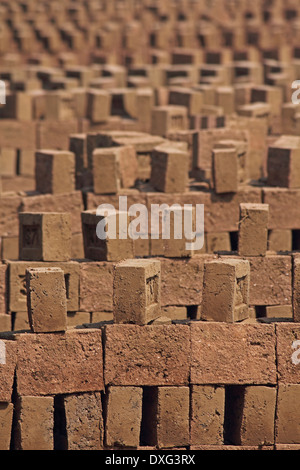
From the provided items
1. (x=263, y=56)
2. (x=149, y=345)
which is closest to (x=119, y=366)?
(x=149, y=345)

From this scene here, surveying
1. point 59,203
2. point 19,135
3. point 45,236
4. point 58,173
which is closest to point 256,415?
point 45,236

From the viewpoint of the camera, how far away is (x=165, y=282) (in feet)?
50.3

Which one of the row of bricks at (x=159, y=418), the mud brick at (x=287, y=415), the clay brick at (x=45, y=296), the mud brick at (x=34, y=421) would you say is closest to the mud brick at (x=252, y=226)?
the row of bricks at (x=159, y=418)

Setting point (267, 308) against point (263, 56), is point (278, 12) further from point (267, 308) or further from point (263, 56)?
point (267, 308)

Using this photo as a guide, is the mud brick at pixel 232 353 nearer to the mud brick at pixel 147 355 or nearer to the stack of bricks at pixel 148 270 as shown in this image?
the stack of bricks at pixel 148 270

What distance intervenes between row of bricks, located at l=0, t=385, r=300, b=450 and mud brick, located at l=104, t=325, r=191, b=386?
0.13 meters

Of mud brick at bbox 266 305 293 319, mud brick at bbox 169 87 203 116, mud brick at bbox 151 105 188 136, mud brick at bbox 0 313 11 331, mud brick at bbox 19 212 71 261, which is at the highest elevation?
mud brick at bbox 169 87 203 116

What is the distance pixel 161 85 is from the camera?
2903 centimetres

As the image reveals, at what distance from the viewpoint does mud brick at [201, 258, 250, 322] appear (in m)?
13.3

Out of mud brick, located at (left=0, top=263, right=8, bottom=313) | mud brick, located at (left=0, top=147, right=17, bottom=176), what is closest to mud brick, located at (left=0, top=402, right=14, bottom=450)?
mud brick, located at (left=0, top=263, right=8, bottom=313)

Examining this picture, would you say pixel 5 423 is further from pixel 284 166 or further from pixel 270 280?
pixel 284 166

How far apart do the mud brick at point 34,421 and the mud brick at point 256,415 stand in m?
2.20

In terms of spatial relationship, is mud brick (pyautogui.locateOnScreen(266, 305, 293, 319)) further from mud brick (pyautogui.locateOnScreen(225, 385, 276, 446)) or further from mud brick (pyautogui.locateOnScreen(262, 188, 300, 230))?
mud brick (pyautogui.locateOnScreen(225, 385, 276, 446))
